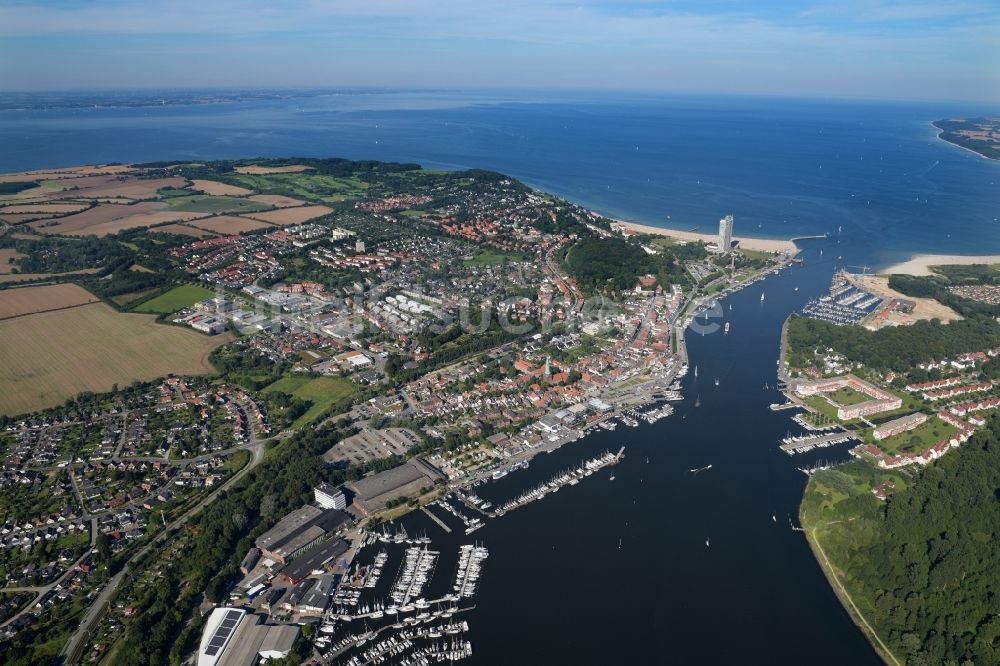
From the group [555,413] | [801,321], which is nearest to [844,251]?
[801,321]

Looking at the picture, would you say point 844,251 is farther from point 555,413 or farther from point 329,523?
point 329,523

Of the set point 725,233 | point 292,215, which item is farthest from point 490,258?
point 292,215

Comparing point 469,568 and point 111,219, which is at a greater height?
point 111,219

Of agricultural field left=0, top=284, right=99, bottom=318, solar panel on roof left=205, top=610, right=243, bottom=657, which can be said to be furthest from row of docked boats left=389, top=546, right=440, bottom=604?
agricultural field left=0, top=284, right=99, bottom=318

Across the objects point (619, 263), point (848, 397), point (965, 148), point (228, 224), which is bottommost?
point (848, 397)

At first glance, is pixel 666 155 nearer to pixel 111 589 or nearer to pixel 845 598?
pixel 845 598

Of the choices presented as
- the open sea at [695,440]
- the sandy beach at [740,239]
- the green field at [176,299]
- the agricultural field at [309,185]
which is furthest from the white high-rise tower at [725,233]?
the green field at [176,299]
